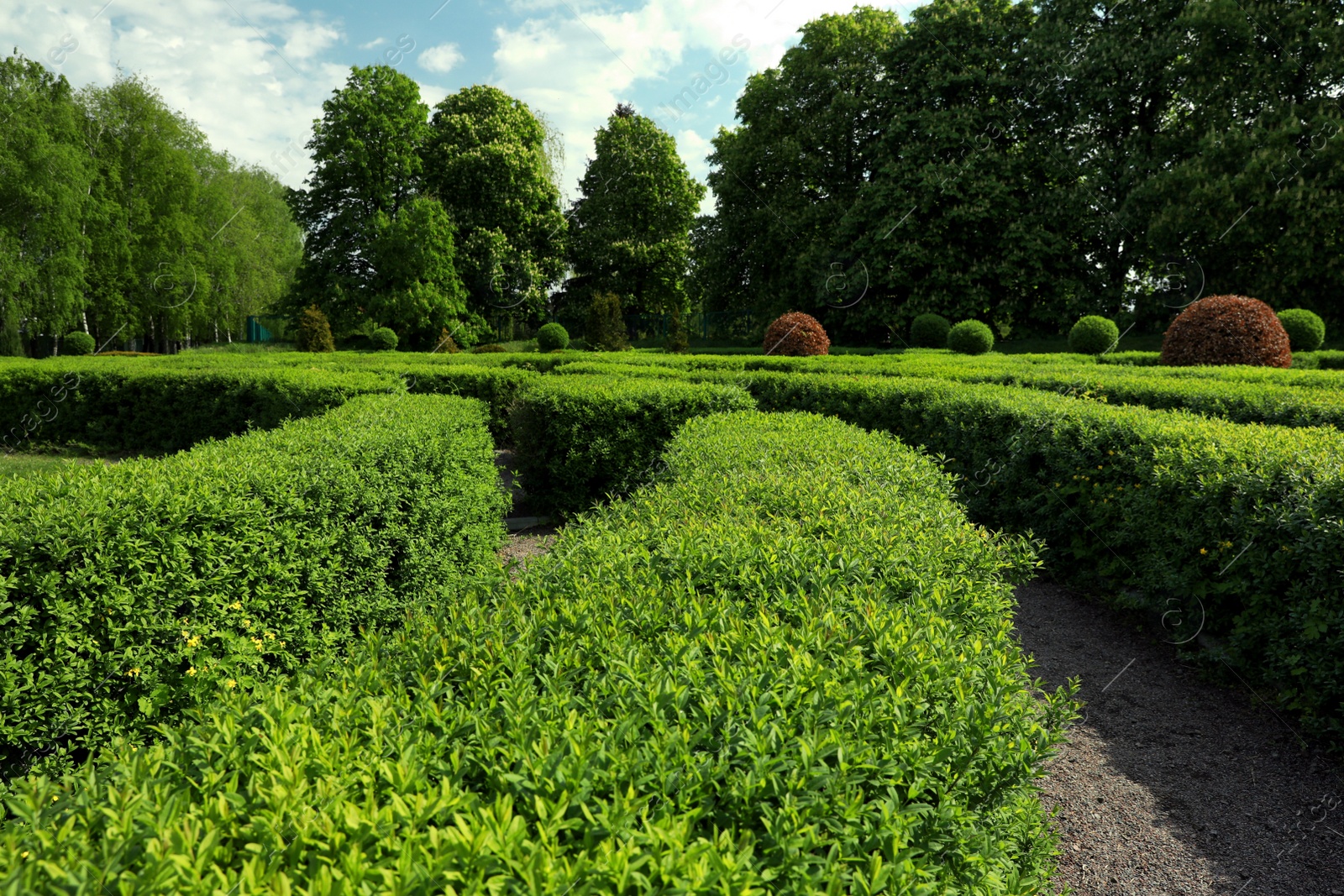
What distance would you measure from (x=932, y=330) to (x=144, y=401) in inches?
839

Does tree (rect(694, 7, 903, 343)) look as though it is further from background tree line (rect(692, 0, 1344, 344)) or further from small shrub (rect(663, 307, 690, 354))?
small shrub (rect(663, 307, 690, 354))

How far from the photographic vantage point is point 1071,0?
23094mm

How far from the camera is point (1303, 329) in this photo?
1756 centimetres

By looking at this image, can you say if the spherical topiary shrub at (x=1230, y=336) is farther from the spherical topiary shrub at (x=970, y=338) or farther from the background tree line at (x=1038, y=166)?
the background tree line at (x=1038, y=166)

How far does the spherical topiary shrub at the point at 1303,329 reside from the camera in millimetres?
17547

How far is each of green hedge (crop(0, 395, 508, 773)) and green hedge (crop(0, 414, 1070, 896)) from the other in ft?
5.35

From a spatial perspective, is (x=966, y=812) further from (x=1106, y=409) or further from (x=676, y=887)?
(x=1106, y=409)

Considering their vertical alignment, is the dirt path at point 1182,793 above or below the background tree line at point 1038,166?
below

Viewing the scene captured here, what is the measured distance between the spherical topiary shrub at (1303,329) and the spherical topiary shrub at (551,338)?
23170mm

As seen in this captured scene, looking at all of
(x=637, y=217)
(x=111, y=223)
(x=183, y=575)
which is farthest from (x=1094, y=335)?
(x=111, y=223)

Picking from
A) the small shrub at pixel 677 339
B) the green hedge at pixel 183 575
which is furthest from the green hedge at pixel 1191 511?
the small shrub at pixel 677 339

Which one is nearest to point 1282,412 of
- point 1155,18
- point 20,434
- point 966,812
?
point 966,812

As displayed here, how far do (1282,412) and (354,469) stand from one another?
853 centimetres

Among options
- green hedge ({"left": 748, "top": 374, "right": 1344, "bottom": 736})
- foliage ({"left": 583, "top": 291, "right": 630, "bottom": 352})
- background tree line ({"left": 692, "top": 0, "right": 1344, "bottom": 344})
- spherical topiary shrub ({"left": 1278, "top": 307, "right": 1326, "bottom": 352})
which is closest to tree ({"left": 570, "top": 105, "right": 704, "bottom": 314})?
foliage ({"left": 583, "top": 291, "right": 630, "bottom": 352})
